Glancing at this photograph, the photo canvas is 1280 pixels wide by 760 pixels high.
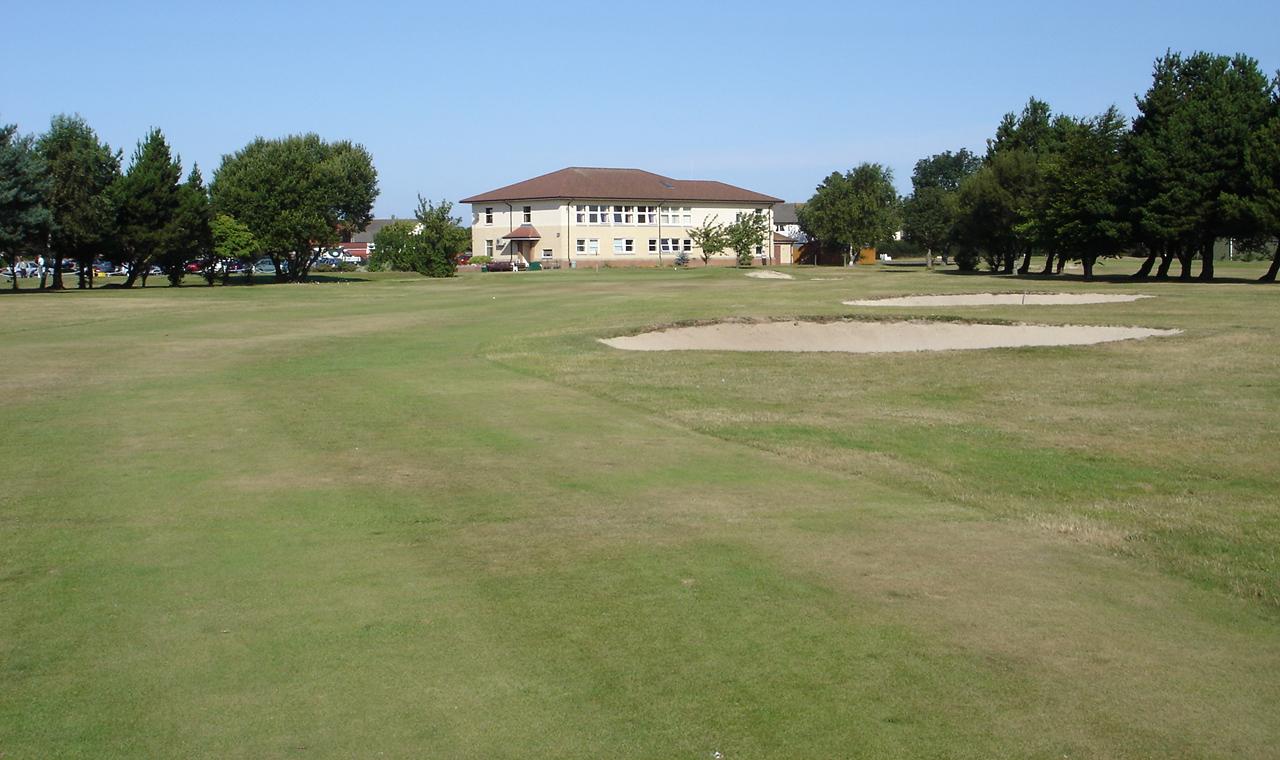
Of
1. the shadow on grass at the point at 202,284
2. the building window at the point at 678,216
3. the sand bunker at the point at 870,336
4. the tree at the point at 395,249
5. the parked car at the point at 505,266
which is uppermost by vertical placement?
the building window at the point at 678,216

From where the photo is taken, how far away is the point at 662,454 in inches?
559

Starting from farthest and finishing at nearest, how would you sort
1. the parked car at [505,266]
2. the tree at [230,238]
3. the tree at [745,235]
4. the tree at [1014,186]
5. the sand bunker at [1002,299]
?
the tree at [745,235], the parked car at [505,266], the tree at [1014,186], the tree at [230,238], the sand bunker at [1002,299]

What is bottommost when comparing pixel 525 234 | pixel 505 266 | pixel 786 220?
pixel 505 266

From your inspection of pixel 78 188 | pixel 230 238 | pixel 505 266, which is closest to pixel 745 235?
pixel 505 266

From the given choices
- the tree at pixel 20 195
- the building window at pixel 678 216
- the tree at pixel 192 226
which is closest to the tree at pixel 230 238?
the tree at pixel 192 226

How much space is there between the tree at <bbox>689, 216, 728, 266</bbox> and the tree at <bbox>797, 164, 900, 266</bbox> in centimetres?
1128

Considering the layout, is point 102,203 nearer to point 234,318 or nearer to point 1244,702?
point 234,318

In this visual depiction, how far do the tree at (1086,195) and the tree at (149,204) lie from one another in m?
52.4

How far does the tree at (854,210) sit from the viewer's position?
109312mm

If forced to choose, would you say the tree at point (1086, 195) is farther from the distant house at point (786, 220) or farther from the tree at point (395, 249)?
the distant house at point (786, 220)

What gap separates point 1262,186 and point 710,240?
54.0m

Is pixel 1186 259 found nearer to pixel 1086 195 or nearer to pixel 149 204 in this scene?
pixel 1086 195

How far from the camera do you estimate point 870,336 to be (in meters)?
33.3

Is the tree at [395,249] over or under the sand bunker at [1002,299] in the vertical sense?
over
